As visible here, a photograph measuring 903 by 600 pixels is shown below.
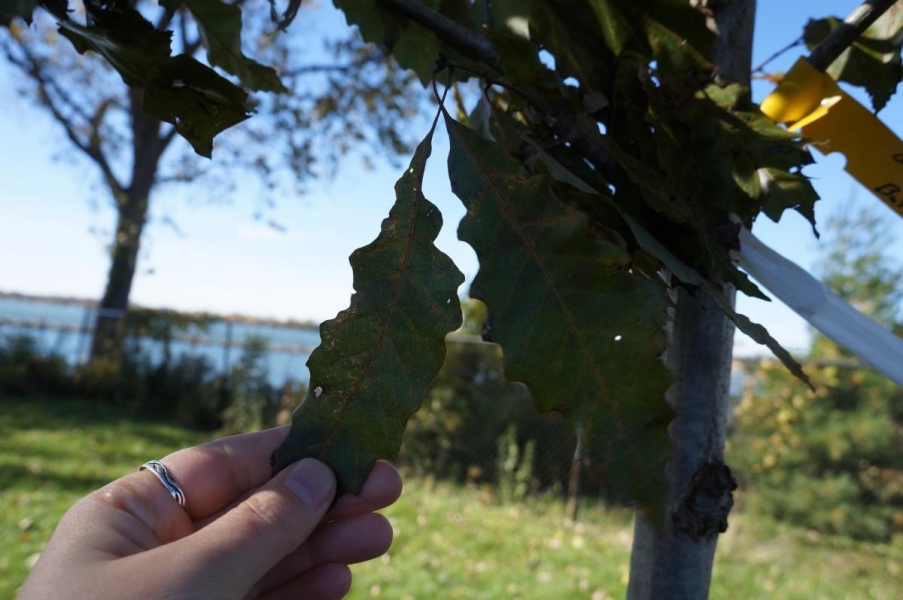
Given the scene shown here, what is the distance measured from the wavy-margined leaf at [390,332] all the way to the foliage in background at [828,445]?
229 inches

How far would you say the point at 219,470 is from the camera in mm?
1102

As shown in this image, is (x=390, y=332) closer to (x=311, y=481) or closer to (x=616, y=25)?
(x=311, y=481)

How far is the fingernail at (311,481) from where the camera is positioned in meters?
0.77

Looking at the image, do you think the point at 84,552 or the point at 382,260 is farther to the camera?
the point at 84,552

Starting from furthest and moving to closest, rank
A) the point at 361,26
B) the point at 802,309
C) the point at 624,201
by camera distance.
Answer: the point at 361,26
the point at 802,309
the point at 624,201

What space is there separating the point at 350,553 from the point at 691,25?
3.04 ft

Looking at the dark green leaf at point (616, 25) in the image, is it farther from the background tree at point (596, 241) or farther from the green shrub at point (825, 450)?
the green shrub at point (825, 450)

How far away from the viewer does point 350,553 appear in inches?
44.4

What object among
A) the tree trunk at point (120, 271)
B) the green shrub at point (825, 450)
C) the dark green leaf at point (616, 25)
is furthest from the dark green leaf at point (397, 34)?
the tree trunk at point (120, 271)

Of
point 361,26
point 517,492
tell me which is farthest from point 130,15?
point 517,492

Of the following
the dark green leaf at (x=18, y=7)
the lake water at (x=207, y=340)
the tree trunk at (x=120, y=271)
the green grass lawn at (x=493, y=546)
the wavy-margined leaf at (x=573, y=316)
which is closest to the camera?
the wavy-margined leaf at (x=573, y=316)

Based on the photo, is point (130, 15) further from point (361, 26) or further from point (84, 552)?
Result: point (84, 552)

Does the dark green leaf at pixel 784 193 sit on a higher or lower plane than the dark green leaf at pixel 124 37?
lower

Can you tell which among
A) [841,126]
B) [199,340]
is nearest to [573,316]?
[841,126]
